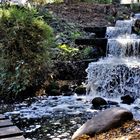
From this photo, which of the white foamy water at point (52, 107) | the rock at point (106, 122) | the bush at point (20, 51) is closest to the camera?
the rock at point (106, 122)

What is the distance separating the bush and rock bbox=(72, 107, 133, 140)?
476cm

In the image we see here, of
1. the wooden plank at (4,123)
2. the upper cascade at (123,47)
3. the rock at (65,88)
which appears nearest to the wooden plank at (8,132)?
the wooden plank at (4,123)

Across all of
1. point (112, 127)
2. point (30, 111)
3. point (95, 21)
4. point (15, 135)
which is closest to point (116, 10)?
point (95, 21)

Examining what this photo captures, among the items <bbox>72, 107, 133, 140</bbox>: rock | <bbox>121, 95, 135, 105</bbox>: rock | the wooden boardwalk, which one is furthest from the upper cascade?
the wooden boardwalk

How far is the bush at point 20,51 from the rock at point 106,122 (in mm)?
4764

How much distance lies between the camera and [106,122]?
6012mm

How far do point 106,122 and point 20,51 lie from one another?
5.43 metres

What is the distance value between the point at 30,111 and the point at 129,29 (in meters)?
8.61

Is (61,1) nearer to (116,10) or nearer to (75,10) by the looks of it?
(75,10)

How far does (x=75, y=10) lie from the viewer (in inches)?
757

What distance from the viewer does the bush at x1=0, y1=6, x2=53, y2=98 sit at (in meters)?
10.7

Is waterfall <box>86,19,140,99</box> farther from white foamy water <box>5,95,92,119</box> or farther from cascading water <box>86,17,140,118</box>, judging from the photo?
white foamy water <box>5,95,92,119</box>

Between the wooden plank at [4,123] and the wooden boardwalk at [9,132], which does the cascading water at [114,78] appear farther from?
the wooden boardwalk at [9,132]

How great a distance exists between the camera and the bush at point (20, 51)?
10703 millimetres
